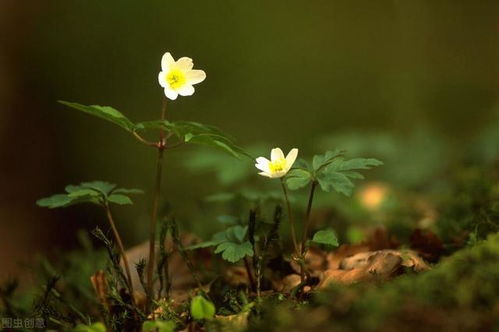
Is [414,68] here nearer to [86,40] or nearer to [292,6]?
[292,6]

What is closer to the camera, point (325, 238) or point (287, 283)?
point (325, 238)

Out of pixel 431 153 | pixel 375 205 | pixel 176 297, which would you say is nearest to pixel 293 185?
pixel 176 297

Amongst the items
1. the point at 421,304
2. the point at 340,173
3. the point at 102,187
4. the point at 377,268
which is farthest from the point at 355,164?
the point at 102,187

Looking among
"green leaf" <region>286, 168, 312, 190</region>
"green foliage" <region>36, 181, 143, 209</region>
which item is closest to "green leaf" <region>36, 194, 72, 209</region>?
"green foliage" <region>36, 181, 143, 209</region>

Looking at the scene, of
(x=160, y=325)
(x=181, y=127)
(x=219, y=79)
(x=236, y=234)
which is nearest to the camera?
(x=160, y=325)

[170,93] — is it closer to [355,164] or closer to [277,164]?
[277,164]
